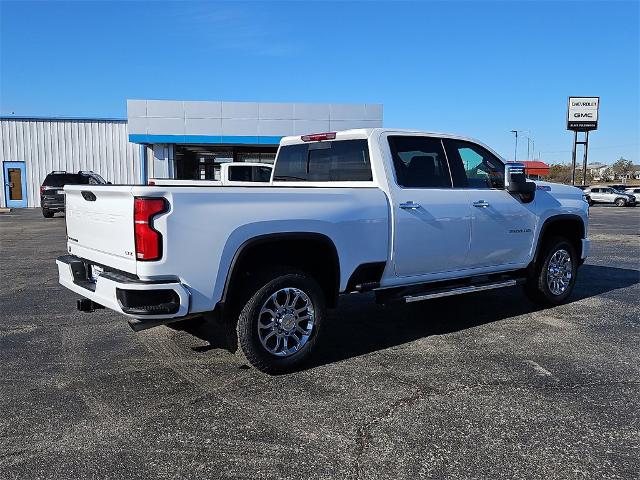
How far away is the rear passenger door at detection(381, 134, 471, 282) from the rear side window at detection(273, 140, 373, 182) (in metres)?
0.27

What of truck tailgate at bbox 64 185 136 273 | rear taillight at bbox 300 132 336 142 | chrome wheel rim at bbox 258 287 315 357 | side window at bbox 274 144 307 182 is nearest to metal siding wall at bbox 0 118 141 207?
side window at bbox 274 144 307 182

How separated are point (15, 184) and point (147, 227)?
33400mm

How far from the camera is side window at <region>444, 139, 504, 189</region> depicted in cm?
592

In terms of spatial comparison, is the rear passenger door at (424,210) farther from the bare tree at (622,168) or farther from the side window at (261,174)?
the bare tree at (622,168)

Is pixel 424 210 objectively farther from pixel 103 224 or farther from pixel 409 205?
pixel 103 224

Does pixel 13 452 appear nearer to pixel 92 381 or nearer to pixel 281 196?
pixel 92 381

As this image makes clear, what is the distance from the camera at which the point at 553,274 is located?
6.96 metres

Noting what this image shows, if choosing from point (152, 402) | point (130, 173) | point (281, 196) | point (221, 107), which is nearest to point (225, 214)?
point (281, 196)

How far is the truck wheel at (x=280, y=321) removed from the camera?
440 centimetres

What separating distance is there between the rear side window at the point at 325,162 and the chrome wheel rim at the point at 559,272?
9.73 ft

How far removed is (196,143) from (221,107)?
86.7 inches

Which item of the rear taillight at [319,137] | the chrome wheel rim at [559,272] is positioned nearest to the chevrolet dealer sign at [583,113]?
the chrome wheel rim at [559,272]

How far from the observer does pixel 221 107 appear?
2775 cm

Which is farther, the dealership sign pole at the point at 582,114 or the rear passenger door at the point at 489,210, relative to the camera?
the dealership sign pole at the point at 582,114
